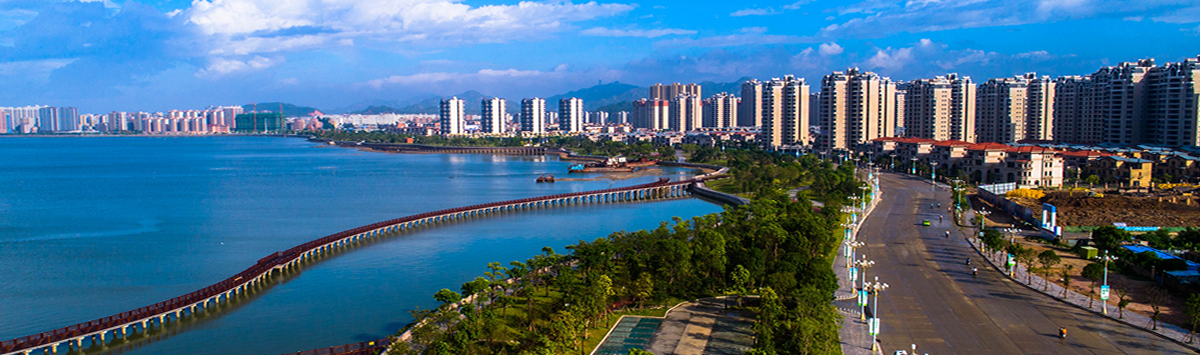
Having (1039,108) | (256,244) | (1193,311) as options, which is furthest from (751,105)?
(1193,311)

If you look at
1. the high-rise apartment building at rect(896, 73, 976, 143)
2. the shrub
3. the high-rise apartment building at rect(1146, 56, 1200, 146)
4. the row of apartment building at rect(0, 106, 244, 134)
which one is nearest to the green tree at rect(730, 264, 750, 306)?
the shrub

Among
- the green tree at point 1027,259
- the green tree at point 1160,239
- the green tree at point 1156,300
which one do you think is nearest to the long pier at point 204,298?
the green tree at point 1027,259

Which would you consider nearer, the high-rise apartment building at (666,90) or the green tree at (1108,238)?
the green tree at (1108,238)

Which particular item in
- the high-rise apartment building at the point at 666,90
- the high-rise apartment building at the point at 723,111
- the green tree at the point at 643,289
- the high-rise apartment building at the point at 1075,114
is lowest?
the green tree at the point at 643,289

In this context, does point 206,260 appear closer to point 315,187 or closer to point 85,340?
point 85,340

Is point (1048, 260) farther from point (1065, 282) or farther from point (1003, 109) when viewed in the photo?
point (1003, 109)

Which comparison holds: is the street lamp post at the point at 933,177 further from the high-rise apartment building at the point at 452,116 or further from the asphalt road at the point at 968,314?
the high-rise apartment building at the point at 452,116
